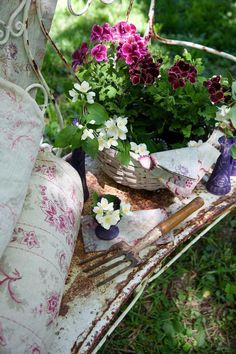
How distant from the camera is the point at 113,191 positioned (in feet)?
5.68

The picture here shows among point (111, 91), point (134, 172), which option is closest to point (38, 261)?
point (134, 172)

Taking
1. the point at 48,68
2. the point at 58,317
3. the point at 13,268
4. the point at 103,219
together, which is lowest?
the point at 48,68

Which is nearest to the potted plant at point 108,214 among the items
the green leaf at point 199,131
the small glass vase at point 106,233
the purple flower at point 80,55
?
the small glass vase at point 106,233

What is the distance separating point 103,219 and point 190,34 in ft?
8.33

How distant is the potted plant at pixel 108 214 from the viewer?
1.47 m

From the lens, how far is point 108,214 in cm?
147

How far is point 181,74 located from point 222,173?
374mm

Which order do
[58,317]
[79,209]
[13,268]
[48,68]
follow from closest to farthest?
[13,268] < [58,317] < [79,209] < [48,68]

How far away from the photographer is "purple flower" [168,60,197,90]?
1.57 meters

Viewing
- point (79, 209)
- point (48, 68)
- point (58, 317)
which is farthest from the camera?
point (48, 68)

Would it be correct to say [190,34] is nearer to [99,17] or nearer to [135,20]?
[135,20]

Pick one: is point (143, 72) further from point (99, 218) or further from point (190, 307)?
point (190, 307)

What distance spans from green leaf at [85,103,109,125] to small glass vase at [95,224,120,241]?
1.04 ft

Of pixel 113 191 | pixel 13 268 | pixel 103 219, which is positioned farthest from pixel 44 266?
pixel 113 191
